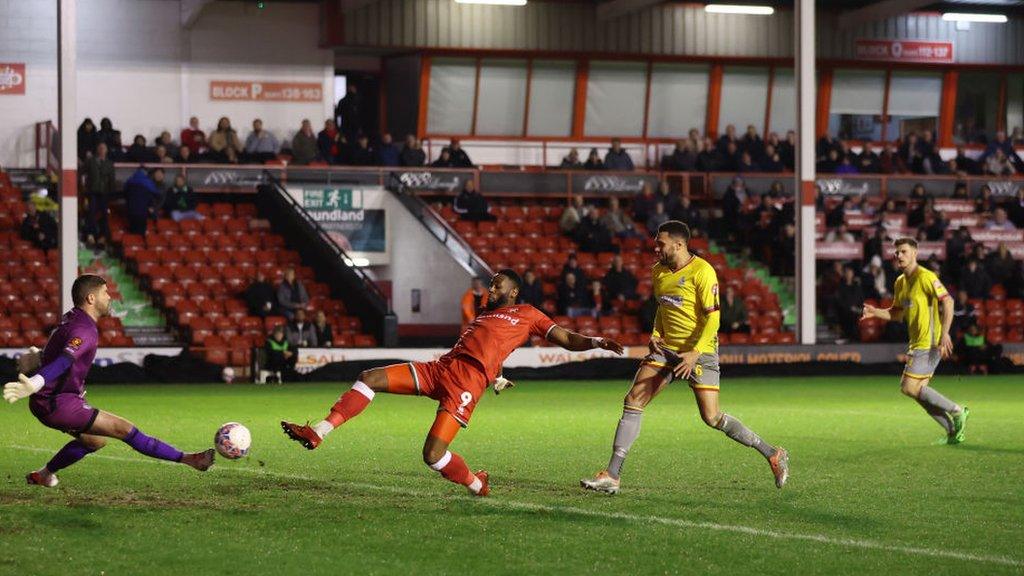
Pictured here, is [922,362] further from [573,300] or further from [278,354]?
[573,300]

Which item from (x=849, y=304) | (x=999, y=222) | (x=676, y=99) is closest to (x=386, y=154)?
(x=676, y=99)

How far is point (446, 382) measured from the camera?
403 inches

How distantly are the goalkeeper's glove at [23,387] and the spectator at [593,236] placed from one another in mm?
22141

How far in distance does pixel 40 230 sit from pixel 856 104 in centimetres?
2122

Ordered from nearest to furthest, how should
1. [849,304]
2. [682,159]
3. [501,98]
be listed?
[849,304] < [682,159] < [501,98]

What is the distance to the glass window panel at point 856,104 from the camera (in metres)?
39.3

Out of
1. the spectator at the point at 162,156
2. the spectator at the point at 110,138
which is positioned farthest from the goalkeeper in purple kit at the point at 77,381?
the spectator at the point at 110,138

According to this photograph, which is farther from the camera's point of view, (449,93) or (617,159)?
(449,93)

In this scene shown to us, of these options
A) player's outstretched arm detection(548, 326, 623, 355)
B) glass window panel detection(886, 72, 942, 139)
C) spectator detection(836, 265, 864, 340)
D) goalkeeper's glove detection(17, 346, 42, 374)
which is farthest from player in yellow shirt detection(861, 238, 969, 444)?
glass window panel detection(886, 72, 942, 139)

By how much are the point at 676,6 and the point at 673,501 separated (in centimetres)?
2801

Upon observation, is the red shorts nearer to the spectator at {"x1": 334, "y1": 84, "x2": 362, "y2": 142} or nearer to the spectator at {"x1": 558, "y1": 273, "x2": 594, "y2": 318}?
the spectator at {"x1": 558, "y1": 273, "x2": 594, "y2": 318}

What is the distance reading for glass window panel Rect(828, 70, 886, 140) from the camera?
39281mm

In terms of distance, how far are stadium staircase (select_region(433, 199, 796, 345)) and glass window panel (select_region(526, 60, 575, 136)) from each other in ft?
12.5

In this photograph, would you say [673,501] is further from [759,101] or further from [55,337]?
[759,101]
